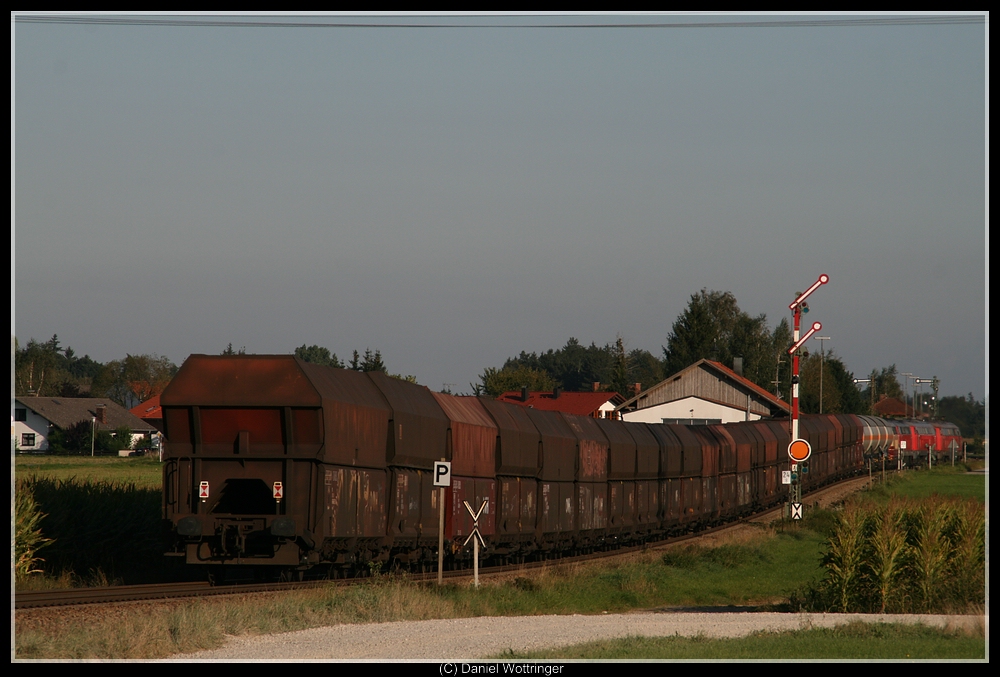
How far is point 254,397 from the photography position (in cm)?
1920

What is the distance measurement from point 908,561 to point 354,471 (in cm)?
1016

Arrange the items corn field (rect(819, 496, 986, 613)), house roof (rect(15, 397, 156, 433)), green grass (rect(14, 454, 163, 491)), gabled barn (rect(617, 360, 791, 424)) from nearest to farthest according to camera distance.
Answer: corn field (rect(819, 496, 986, 613)), green grass (rect(14, 454, 163, 491)), gabled barn (rect(617, 360, 791, 424)), house roof (rect(15, 397, 156, 433))

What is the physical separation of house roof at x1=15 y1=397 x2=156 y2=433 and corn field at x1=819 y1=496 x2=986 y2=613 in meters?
81.4

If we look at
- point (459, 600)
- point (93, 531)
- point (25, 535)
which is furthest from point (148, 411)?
point (459, 600)

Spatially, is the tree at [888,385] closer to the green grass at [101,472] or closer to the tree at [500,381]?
the tree at [500,381]

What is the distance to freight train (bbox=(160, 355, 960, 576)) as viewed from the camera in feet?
62.8

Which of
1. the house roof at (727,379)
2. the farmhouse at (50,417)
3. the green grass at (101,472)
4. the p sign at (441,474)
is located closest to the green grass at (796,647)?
the p sign at (441,474)

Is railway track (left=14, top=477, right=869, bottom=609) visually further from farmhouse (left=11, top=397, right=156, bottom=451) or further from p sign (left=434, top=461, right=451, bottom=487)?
farmhouse (left=11, top=397, right=156, bottom=451)

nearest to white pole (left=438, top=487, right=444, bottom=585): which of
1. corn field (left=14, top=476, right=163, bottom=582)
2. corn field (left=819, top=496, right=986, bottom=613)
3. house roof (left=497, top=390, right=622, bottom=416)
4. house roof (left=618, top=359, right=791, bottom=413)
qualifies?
corn field (left=14, top=476, right=163, bottom=582)

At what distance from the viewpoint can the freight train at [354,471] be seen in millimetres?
19141

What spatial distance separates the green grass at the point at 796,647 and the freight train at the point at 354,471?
6.72 meters

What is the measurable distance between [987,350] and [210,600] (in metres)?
11.9

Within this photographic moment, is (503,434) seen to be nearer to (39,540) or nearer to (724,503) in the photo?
(39,540)
